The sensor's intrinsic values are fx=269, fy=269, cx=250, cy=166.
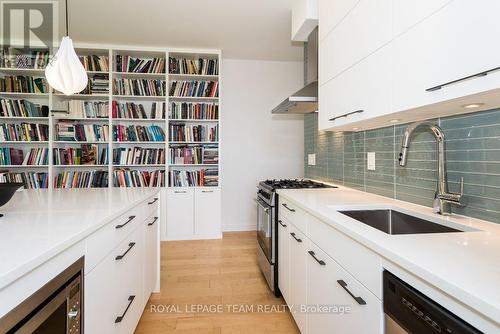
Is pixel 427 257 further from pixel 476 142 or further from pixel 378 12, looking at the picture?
pixel 378 12

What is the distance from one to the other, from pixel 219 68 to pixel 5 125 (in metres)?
2.81

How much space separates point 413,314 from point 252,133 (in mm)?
3575

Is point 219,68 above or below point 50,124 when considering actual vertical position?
above

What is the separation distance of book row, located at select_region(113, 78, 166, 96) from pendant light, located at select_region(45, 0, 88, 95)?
1.59 metres

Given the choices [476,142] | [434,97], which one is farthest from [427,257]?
[476,142]

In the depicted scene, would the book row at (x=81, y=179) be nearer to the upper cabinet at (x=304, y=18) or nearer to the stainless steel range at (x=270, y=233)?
the stainless steel range at (x=270, y=233)

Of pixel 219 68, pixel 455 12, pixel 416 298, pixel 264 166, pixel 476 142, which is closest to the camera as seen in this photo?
pixel 416 298

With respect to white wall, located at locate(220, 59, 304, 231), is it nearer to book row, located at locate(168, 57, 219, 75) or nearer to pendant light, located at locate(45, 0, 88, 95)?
book row, located at locate(168, 57, 219, 75)

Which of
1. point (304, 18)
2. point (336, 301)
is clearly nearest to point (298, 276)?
point (336, 301)

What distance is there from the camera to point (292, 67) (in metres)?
4.19

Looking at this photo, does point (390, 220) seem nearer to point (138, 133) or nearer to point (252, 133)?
point (252, 133)

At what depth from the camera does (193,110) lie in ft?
12.2

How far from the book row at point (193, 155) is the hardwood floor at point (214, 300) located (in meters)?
1.25

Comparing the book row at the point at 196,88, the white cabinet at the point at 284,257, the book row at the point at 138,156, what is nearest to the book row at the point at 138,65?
the book row at the point at 196,88
